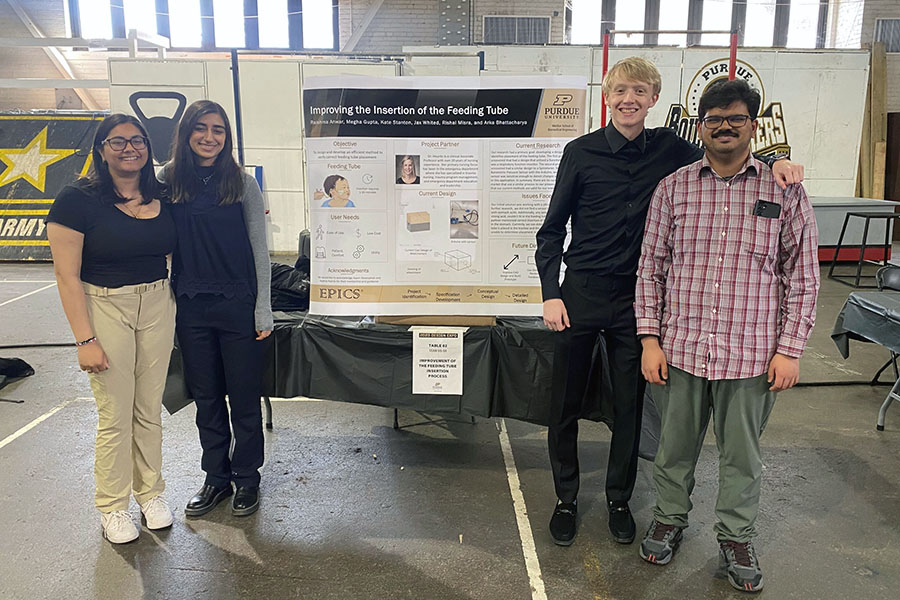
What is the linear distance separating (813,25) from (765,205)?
423 inches

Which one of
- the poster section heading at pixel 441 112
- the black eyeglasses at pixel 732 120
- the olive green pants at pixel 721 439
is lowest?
the olive green pants at pixel 721 439

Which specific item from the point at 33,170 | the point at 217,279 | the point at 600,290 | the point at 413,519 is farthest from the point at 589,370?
the point at 33,170

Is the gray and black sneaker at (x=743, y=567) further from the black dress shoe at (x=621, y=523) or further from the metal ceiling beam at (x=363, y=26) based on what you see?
the metal ceiling beam at (x=363, y=26)

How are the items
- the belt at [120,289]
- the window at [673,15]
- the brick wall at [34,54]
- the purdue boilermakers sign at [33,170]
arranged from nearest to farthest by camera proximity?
the belt at [120,289]
the purdue boilermakers sign at [33,170]
the brick wall at [34,54]
the window at [673,15]

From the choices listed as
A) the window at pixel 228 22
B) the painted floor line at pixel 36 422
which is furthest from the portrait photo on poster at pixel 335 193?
the window at pixel 228 22

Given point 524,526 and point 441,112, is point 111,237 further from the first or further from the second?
point 524,526

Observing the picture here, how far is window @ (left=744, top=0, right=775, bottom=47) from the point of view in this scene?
10297 mm

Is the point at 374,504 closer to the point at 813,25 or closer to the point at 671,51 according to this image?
the point at 671,51

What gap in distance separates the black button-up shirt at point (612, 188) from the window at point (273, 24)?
1004cm

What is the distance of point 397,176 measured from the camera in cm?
241

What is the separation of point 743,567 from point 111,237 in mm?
2227

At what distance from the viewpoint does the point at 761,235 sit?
5.94 feet

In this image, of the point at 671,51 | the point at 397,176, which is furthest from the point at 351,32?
the point at 397,176

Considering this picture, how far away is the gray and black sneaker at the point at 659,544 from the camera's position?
2.12 meters
